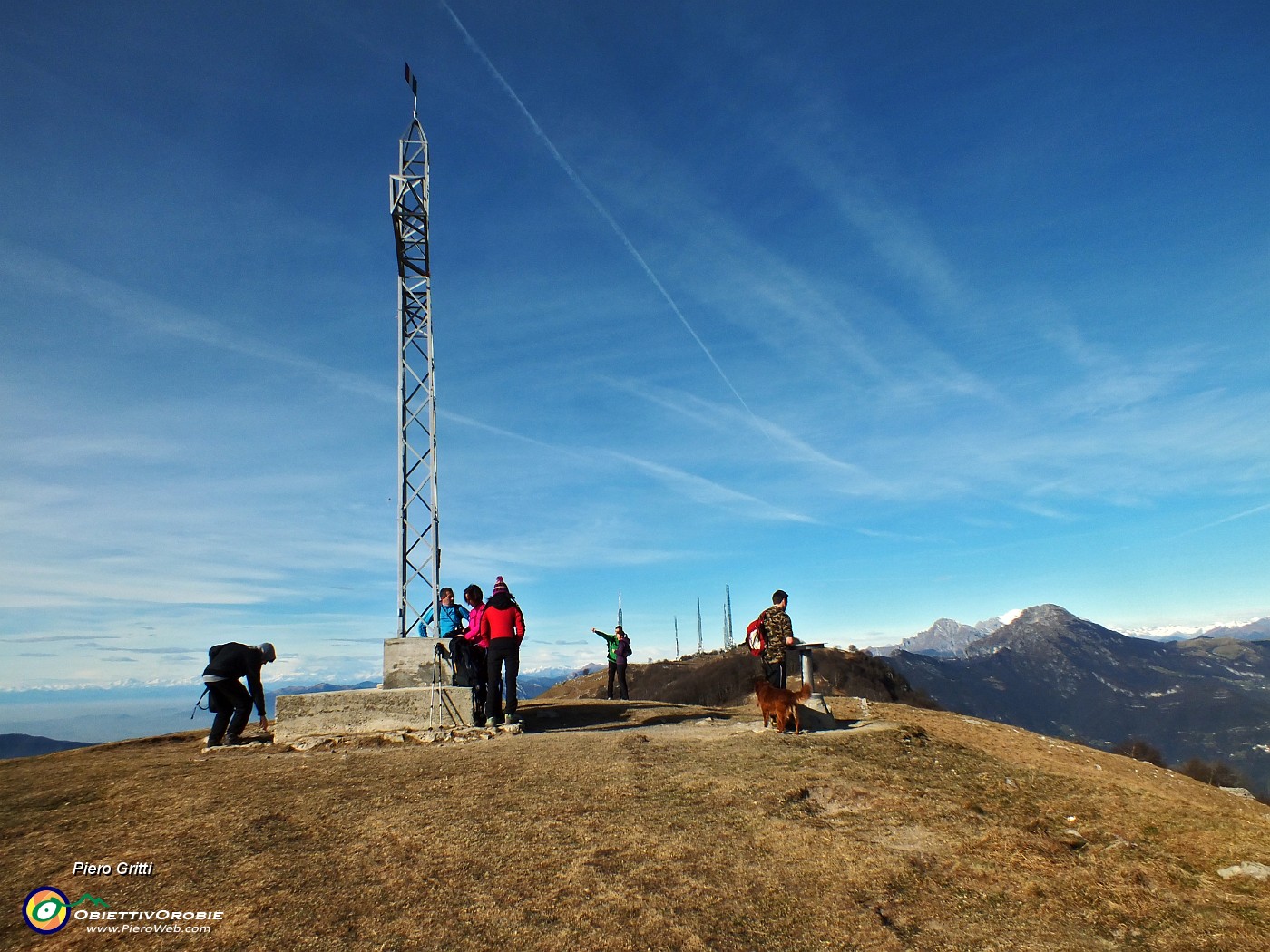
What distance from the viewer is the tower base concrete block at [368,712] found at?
11.9m

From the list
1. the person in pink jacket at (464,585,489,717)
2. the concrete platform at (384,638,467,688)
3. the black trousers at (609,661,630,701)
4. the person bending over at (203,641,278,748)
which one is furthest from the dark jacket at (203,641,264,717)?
the black trousers at (609,661,630,701)

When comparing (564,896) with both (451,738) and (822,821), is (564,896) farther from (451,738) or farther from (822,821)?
(451,738)

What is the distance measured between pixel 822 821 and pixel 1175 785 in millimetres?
7303

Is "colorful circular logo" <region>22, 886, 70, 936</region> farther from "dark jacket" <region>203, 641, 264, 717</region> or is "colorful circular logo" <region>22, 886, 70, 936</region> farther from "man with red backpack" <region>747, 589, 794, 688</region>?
"man with red backpack" <region>747, 589, 794, 688</region>

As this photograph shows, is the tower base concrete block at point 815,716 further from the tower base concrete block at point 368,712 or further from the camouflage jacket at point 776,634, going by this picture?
the tower base concrete block at point 368,712

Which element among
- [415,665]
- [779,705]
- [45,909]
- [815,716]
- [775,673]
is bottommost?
[45,909]

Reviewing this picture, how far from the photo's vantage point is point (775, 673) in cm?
1197

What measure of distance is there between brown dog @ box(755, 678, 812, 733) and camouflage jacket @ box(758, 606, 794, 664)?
47 cm

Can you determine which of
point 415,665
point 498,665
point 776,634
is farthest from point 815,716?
point 415,665

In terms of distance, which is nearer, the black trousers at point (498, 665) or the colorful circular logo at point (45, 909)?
the colorful circular logo at point (45, 909)

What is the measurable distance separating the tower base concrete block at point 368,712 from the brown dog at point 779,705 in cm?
488

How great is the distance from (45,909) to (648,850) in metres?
4.39

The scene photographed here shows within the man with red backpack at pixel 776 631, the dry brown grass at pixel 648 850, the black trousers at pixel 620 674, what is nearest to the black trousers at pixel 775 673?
the man with red backpack at pixel 776 631

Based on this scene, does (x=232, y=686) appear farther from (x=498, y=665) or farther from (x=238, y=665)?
(x=498, y=665)
